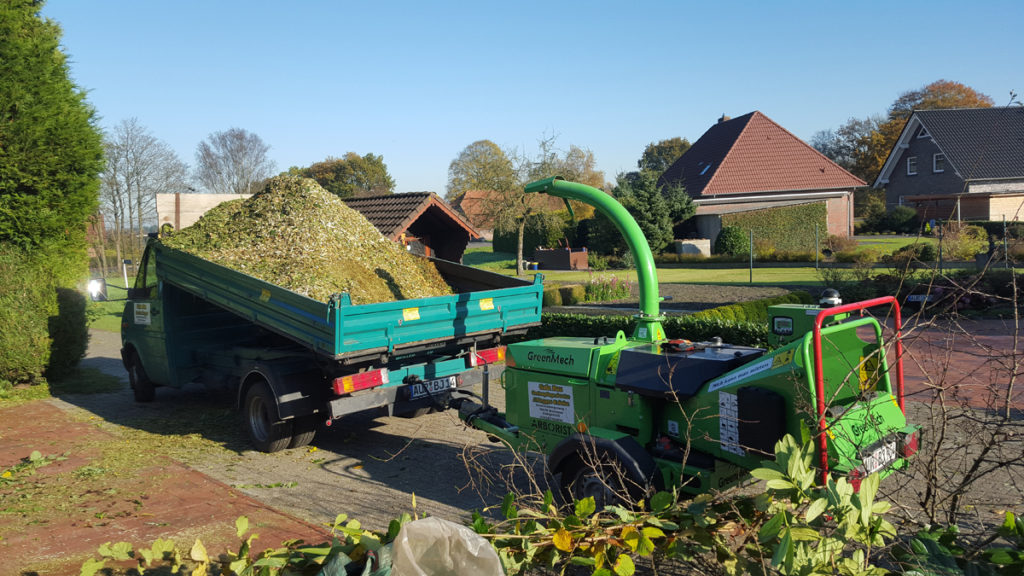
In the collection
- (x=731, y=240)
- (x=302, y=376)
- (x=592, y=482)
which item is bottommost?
(x=592, y=482)

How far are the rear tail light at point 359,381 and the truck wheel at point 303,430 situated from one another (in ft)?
2.50

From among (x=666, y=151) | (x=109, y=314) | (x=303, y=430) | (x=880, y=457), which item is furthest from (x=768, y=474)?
(x=666, y=151)

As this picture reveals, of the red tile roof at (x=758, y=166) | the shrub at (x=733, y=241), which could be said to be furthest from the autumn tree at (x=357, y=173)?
the shrub at (x=733, y=241)

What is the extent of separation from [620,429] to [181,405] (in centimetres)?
708

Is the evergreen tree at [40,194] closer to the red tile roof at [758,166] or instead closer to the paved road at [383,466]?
the paved road at [383,466]

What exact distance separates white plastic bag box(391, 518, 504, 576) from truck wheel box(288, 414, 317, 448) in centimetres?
430

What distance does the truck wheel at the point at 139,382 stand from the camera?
9867 mm

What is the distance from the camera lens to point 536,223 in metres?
34.2

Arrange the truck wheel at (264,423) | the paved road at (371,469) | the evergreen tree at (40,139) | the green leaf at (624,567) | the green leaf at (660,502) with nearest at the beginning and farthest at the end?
the green leaf at (624,567) → the green leaf at (660,502) → the paved road at (371,469) → the truck wheel at (264,423) → the evergreen tree at (40,139)

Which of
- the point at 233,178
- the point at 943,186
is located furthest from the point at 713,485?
the point at 233,178

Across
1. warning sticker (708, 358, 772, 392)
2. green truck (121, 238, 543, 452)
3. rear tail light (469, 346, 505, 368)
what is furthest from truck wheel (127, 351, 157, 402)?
warning sticker (708, 358, 772, 392)

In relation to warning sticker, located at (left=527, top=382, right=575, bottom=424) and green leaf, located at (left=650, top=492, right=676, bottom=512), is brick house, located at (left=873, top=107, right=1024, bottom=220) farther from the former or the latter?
green leaf, located at (left=650, top=492, right=676, bottom=512)

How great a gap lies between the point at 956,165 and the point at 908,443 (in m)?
40.5

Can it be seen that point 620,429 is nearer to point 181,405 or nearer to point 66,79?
point 181,405
